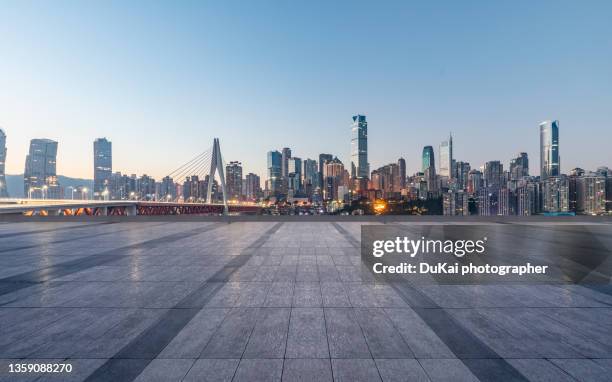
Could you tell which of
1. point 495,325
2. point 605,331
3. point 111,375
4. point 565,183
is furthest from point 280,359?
point 565,183

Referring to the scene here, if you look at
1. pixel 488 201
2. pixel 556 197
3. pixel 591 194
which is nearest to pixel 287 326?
pixel 556 197

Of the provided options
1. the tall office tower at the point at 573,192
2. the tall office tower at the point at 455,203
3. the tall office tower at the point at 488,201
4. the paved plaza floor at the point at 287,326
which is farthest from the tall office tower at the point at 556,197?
the paved plaza floor at the point at 287,326

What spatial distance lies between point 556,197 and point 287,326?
496 ft

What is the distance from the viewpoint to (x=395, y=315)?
581 centimetres

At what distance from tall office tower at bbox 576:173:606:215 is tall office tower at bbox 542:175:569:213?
18.4 feet

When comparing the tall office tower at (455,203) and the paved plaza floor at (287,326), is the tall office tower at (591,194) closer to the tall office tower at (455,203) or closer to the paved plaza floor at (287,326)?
the tall office tower at (455,203)

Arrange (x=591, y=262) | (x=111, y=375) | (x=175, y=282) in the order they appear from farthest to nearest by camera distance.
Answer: (x=591, y=262)
(x=175, y=282)
(x=111, y=375)

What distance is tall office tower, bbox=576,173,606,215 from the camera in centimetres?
10893

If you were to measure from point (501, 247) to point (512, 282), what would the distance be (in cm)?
568

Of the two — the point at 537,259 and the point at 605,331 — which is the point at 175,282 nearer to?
the point at 605,331

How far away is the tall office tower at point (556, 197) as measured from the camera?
10669cm

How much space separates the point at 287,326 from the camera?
5.34m

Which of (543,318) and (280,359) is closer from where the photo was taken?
(280,359)

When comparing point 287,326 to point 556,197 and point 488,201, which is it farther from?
point 488,201
